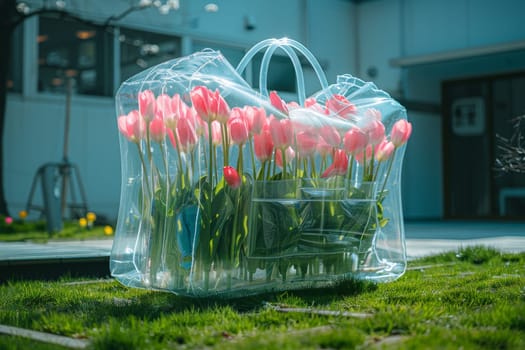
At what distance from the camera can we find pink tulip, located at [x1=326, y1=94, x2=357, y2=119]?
4039 millimetres

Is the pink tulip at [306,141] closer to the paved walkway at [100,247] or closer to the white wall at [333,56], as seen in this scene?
the paved walkway at [100,247]

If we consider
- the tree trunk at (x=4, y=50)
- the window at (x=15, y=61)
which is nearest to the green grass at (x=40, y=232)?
the tree trunk at (x=4, y=50)

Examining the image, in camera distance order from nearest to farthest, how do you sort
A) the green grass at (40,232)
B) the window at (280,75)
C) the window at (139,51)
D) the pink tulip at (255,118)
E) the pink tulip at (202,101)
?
the pink tulip at (202,101) → the pink tulip at (255,118) → the green grass at (40,232) → the window at (139,51) → the window at (280,75)

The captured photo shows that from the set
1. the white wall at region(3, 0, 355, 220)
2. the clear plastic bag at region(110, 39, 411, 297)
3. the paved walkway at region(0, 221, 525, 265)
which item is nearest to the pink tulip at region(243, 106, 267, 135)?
the clear plastic bag at region(110, 39, 411, 297)

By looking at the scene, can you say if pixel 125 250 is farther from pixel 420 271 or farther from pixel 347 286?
pixel 420 271

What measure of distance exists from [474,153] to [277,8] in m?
4.86

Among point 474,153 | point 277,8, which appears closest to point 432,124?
point 474,153

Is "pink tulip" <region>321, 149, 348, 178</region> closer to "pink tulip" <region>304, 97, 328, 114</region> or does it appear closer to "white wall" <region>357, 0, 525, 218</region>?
"pink tulip" <region>304, 97, 328, 114</region>

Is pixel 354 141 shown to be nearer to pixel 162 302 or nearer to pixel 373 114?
pixel 373 114

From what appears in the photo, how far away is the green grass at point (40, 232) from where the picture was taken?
841cm

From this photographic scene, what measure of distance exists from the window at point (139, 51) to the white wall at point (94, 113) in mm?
161

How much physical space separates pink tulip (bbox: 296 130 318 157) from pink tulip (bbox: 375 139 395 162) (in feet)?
1.46

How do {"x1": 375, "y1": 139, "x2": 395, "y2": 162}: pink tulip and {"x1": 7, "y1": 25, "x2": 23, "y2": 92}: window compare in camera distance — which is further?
{"x1": 7, "y1": 25, "x2": 23, "y2": 92}: window

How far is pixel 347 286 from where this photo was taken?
3887mm
